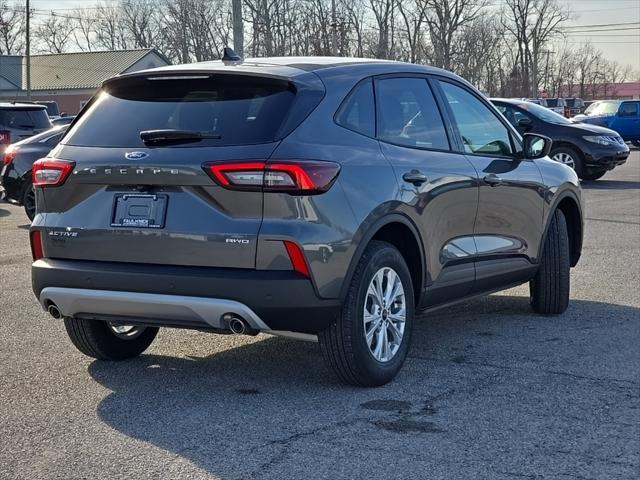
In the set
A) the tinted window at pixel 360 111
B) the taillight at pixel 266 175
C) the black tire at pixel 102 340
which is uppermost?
the tinted window at pixel 360 111

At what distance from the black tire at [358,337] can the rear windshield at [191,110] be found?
2.79 ft

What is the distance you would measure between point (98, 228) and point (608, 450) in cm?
263

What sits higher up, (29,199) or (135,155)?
(135,155)

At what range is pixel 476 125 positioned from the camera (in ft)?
21.8

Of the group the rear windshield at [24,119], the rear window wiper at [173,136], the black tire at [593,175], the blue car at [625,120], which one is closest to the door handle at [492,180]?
the rear window wiper at [173,136]

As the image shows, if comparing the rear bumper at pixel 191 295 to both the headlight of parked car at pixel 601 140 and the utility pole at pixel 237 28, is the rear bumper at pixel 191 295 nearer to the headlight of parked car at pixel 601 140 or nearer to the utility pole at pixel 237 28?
the headlight of parked car at pixel 601 140

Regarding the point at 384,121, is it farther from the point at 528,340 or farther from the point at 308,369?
the point at 528,340

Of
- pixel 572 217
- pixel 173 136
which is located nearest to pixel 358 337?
pixel 173 136

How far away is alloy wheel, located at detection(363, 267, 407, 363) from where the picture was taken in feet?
17.5

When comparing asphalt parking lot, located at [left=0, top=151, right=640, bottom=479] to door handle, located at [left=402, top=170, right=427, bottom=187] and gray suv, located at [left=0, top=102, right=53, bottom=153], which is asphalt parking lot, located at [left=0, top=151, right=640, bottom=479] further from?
gray suv, located at [left=0, top=102, right=53, bottom=153]

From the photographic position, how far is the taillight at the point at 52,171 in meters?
5.21

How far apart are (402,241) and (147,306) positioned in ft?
5.13

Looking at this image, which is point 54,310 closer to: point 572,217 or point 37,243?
point 37,243

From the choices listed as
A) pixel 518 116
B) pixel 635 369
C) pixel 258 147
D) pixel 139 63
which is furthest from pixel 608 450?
pixel 139 63
